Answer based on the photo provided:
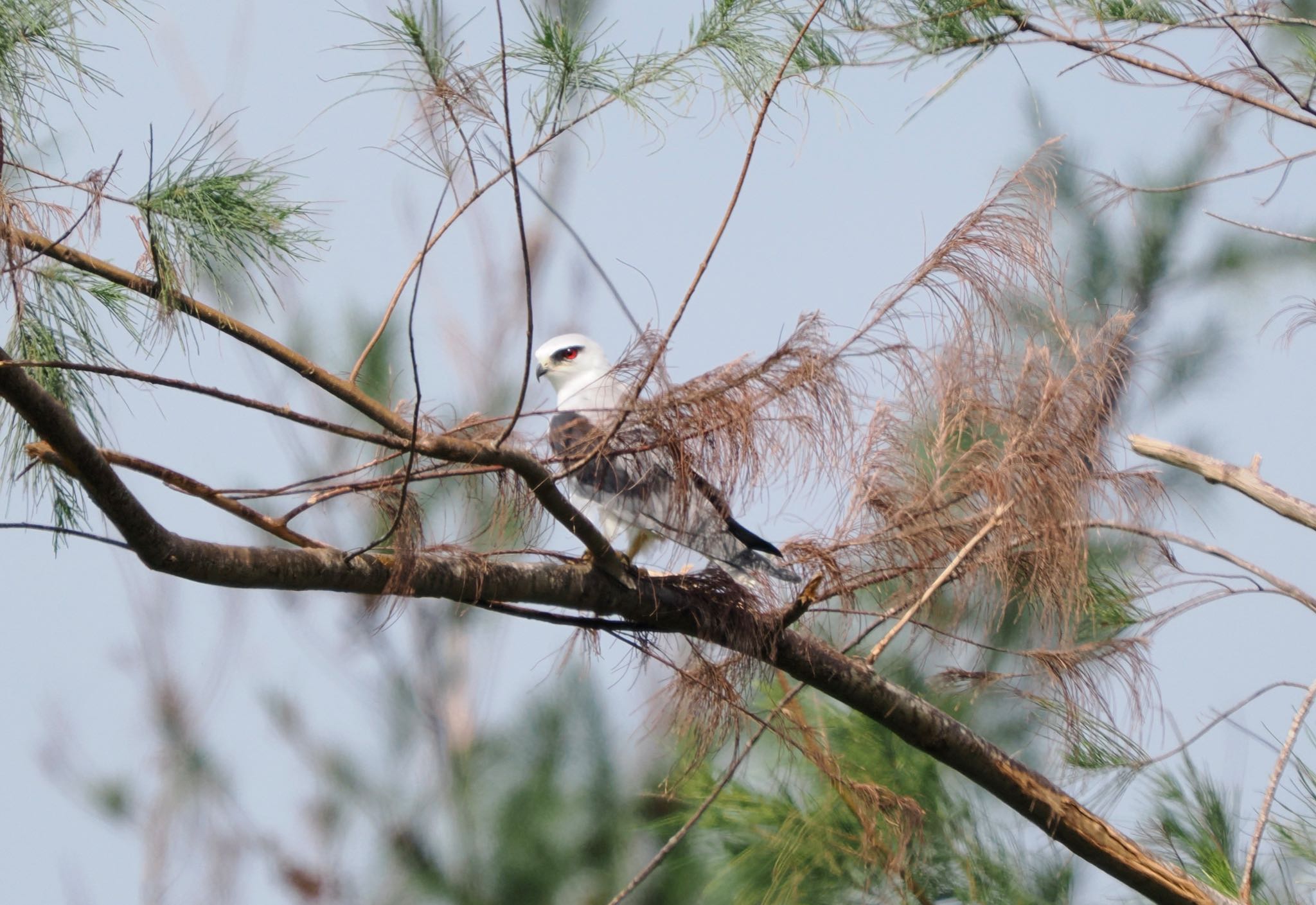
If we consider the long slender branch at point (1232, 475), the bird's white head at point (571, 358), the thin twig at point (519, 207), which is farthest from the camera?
the bird's white head at point (571, 358)

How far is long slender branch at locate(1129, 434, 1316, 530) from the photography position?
228cm

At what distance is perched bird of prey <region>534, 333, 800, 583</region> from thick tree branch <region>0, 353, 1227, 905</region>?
7cm

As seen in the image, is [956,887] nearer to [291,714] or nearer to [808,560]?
[808,560]

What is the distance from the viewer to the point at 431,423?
1.35 m

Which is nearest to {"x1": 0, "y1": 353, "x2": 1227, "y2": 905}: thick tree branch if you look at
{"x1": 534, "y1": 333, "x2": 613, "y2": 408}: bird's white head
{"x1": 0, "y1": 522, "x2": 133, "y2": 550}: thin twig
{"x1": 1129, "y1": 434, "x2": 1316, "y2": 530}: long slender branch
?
{"x1": 0, "y1": 522, "x2": 133, "y2": 550}: thin twig

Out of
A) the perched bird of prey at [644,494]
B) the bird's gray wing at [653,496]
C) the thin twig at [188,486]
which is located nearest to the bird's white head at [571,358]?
the perched bird of prey at [644,494]

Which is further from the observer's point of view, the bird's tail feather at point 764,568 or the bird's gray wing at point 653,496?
the bird's tail feather at point 764,568

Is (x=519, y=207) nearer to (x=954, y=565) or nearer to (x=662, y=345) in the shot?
(x=662, y=345)

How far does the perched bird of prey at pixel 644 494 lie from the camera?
4.52ft

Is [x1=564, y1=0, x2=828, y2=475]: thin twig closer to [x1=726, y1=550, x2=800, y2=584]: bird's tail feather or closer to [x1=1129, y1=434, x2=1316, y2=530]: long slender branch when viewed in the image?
[x1=726, y1=550, x2=800, y2=584]: bird's tail feather

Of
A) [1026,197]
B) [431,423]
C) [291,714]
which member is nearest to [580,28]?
[431,423]

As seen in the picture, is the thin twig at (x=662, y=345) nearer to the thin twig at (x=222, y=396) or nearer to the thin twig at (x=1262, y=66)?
the thin twig at (x=222, y=396)

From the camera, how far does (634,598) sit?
1.60 metres

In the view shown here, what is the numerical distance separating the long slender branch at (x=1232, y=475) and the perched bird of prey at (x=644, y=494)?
1.08 meters
